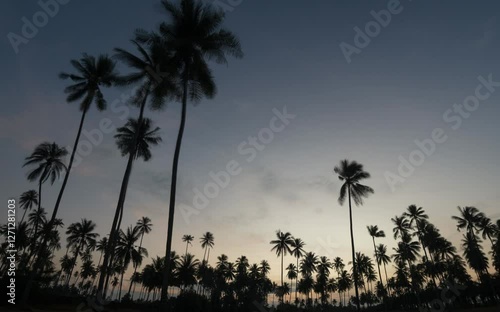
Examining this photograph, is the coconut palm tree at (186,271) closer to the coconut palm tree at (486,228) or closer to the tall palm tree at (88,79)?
the tall palm tree at (88,79)

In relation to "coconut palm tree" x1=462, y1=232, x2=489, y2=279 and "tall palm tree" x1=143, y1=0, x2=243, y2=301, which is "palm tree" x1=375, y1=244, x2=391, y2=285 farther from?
"tall palm tree" x1=143, y1=0, x2=243, y2=301

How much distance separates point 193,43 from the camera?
18500 mm

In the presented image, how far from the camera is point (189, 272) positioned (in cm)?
5816

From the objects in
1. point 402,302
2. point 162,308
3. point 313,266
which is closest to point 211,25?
point 162,308

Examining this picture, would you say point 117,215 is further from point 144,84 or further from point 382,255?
point 382,255

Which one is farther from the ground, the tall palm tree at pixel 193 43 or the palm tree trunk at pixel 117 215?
the tall palm tree at pixel 193 43

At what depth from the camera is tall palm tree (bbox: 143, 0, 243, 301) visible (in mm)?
17906

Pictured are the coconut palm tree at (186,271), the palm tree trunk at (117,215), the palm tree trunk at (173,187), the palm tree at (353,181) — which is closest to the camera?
the palm tree trunk at (173,187)

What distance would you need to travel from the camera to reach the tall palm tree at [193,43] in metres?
17.9

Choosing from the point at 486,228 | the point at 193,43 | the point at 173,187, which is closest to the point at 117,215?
the point at 173,187

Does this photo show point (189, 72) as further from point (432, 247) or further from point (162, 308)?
point (432, 247)

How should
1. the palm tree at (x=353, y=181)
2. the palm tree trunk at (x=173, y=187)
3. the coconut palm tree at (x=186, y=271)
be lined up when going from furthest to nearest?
the coconut palm tree at (x=186, y=271), the palm tree at (x=353, y=181), the palm tree trunk at (x=173, y=187)

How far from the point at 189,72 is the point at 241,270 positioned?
303 feet

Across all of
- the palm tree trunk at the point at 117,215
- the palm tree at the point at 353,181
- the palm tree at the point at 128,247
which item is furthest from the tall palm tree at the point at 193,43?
the palm tree at the point at 128,247
